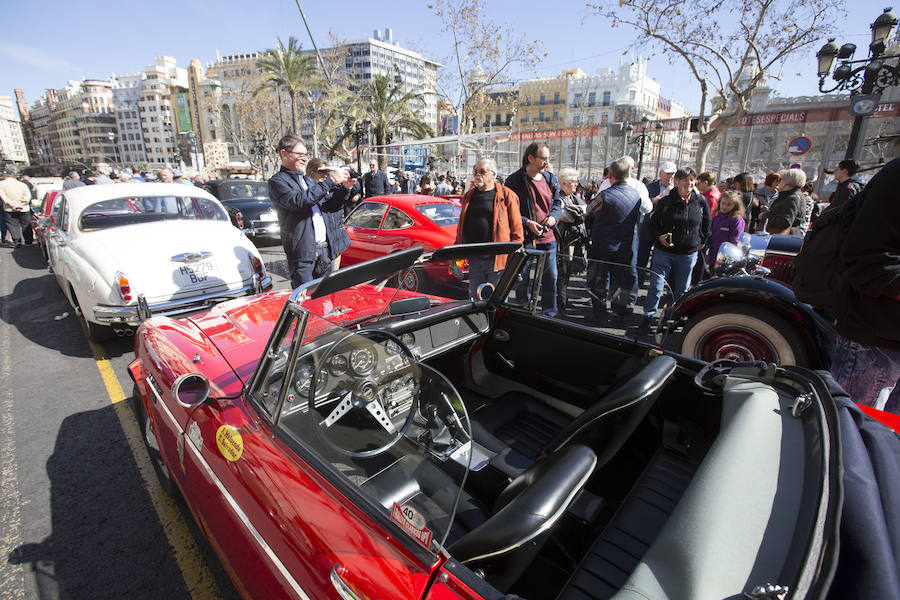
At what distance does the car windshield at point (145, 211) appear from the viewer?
5.06 m

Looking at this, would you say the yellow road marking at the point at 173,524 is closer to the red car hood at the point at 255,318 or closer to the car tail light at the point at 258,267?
the red car hood at the point at 255,318

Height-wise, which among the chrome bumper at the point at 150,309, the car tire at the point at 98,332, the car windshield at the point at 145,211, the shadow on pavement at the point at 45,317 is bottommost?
the shadow on pavement at the point at 45,317

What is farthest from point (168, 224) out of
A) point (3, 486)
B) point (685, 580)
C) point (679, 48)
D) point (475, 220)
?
point (679, 48)

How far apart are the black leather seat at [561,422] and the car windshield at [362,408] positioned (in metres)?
0.50

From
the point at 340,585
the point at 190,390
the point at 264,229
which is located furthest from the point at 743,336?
the point at 264,229

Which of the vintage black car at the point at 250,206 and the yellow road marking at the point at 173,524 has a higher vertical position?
the vintage black car at the point at 250,206

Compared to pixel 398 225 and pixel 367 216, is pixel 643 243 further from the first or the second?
pixel 367 216

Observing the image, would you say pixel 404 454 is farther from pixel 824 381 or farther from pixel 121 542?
pixel 121 542

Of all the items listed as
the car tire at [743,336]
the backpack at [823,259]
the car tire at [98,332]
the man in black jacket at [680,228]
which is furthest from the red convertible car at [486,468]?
the man in black jacket at [680,228]

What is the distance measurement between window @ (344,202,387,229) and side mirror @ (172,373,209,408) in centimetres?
504

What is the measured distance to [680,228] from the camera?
4602 millimetres

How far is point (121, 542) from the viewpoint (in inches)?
86.4

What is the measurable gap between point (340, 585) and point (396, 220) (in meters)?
5.50

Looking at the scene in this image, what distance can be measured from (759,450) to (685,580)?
50cm
